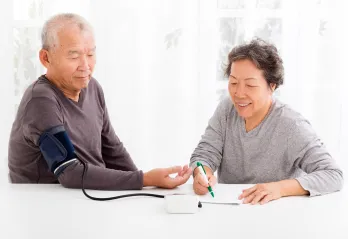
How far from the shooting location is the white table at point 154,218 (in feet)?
4.92

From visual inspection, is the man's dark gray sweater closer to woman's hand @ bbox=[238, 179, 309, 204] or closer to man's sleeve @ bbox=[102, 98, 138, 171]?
man's sleeve @ bbox=[102, 98, 138, 171]

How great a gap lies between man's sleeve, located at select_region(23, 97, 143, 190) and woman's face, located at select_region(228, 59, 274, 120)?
1.69ft

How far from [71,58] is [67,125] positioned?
9.8 inches

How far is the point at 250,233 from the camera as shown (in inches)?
58.7

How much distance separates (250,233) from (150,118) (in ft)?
6.75

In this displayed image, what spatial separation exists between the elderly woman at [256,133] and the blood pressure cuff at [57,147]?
0.46 metres

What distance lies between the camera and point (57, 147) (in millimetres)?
1881

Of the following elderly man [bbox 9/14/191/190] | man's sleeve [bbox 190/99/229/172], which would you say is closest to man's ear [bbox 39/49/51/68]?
elderly man [bbox 9/14/191/190]

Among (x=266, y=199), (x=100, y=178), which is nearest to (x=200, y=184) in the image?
(x=266, y=199)

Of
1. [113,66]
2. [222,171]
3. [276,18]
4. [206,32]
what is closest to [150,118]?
[113,66]

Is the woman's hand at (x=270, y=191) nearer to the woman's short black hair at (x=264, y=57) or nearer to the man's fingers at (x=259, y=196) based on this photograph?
the man's fingers at (x=259, y=196)

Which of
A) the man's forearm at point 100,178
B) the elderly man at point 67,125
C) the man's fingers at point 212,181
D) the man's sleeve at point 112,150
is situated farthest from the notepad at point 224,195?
the man's sleeve at point 112,150

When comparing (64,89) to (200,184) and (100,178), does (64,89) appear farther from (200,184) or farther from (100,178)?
(200,184)

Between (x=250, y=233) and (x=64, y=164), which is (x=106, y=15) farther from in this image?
(x=250, y=233)
